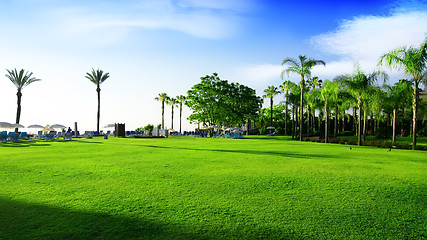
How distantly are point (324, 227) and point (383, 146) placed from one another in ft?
71.6

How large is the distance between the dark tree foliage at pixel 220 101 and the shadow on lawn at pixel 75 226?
48.6m

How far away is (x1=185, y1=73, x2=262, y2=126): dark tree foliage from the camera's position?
175ft

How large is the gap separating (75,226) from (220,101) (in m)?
50.8

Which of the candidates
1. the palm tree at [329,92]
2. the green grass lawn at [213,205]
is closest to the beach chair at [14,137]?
the green grass lawn at [213,205]

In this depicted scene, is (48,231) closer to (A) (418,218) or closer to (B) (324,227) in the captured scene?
(B) (324,227)

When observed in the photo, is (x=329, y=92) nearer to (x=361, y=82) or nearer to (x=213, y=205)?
(x=361, y=82)

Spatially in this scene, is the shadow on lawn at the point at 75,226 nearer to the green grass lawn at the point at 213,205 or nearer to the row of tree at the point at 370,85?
the green grass lawn at the point at 213,205

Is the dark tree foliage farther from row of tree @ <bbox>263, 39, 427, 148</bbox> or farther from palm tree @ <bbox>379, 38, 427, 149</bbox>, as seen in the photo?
palm tree @ <bbox>379, 38, 427, 149</bbox>

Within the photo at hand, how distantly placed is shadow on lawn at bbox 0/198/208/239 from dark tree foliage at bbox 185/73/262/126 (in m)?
48.6

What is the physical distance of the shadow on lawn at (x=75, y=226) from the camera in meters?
3.71

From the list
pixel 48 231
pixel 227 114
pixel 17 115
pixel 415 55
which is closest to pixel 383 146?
pixel 415 55

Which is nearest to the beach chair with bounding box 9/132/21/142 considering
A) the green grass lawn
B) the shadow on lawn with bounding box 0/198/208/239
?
the green grass lawn

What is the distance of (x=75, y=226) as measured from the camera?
402 cm

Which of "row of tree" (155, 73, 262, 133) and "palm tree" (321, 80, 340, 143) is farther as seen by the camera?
"row of tree" (155, 73, 262, 133)
